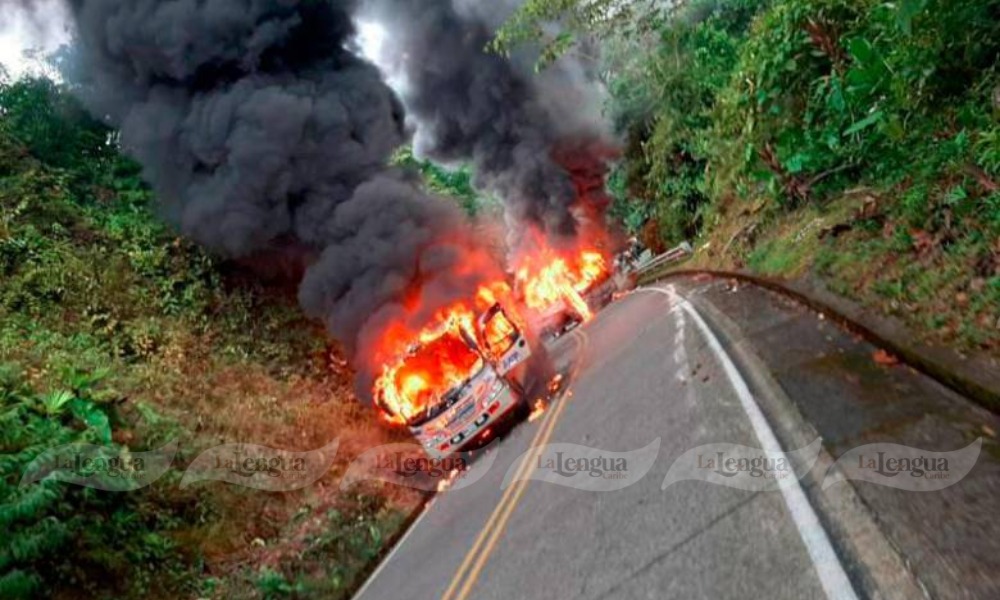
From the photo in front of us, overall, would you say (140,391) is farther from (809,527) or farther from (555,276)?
(555,276)

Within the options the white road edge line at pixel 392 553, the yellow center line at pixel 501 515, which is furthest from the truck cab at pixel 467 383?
the yellow center line at pixel 501 515

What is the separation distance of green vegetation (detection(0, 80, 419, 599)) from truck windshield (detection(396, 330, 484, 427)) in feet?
5.79

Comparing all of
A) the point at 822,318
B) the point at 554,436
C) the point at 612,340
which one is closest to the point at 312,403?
the point at 612,340

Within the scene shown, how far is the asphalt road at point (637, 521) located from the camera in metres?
3.40

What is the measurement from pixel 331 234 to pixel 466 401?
308 inches

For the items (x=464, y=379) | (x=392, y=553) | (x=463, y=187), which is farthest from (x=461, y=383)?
(x=463, y=187)

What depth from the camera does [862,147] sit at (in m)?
8.67

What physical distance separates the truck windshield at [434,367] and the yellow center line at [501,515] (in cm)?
193

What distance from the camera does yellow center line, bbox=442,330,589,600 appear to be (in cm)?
579

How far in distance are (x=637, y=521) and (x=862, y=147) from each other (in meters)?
6.80

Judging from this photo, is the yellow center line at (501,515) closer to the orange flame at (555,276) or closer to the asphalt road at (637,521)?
the asphalt road at (637,521)

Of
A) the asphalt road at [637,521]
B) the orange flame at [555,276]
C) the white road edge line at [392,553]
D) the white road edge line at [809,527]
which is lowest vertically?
the white road edge line at [809,527]

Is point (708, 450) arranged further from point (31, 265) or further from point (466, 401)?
point (31, 265)

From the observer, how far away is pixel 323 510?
1042 centimetres
